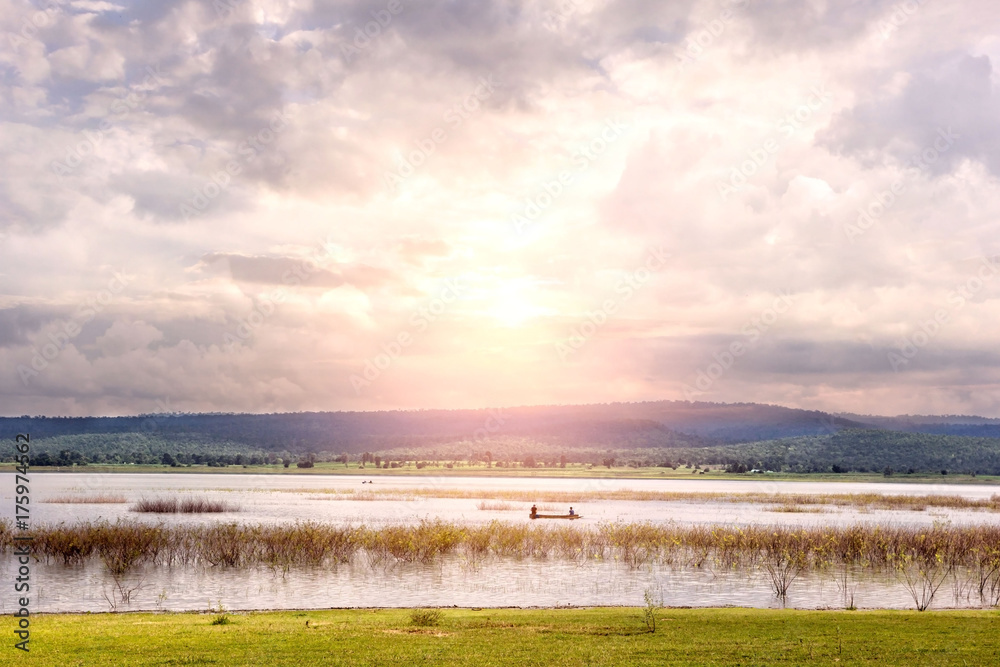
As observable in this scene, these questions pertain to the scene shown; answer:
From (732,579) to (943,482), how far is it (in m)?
132

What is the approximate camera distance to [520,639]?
1891 centimetres

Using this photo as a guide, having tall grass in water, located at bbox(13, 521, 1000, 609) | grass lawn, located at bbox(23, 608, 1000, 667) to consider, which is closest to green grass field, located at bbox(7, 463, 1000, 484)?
tall grass in water, located at bbox(13, 521, 1000, 609)

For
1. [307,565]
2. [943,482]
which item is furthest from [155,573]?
[943,482]

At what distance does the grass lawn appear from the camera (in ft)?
53.9

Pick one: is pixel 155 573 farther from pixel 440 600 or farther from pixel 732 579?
pixel 732 579

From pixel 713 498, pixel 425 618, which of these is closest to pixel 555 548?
pixel 425 618

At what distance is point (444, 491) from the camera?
9994cm

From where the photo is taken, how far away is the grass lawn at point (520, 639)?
1644cm

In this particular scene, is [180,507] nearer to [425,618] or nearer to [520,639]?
[425,618]

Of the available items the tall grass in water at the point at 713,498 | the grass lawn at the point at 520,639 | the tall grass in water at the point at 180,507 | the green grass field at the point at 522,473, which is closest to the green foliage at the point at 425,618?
the grass lawn at the point at 520,639

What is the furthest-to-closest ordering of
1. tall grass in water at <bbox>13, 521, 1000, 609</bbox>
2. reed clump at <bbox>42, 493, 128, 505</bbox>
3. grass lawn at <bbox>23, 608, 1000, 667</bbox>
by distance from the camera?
1. reed clump at <bbox>42, 493, 128, 505</bbox>
2. tall grass in water at <bbox>13, 521, 1000, 609</bbox>
3. grass lawn at <bbox>23, 608, 1000, 667</bbox>

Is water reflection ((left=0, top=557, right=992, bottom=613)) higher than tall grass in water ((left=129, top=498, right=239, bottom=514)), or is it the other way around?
water reflection ((left=0, top=557, right=992, bottom=613))

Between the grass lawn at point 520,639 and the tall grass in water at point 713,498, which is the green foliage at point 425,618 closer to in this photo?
the grass lawn at point 520,639

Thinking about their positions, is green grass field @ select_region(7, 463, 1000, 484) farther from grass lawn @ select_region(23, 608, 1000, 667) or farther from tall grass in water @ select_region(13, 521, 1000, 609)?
grass lawn @ select_region(23, 608, 1000, 667)
